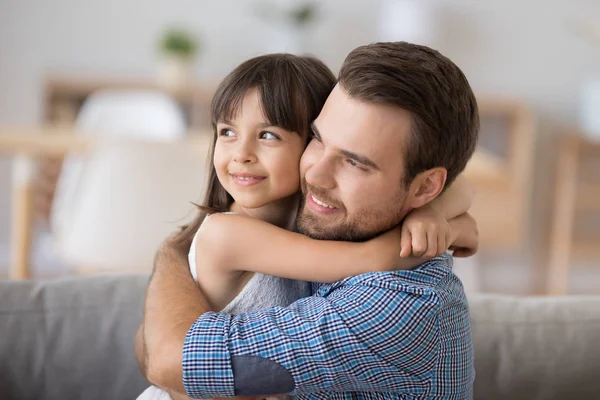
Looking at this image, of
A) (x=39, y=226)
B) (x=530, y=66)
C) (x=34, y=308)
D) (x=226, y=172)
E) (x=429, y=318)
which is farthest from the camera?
(x=530, y=66)

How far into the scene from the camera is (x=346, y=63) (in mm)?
1198

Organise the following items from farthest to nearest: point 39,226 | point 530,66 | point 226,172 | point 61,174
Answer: point 530,66 < point 39,226 < point 61,174 < point 226,172

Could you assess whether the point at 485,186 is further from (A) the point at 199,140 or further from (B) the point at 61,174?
(B) the point at 61,174

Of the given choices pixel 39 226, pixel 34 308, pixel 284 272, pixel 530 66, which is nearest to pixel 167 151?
pixel 34 308

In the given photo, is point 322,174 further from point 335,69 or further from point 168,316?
point 335,69

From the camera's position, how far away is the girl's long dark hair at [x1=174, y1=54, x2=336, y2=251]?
50.4 inches

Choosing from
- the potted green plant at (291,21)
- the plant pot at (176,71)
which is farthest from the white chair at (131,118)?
the potted green plant at (291,21)

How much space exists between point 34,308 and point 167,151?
93 centimetres

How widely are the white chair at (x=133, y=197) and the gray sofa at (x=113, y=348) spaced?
830 mm

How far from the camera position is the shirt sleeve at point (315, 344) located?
3.70 ft

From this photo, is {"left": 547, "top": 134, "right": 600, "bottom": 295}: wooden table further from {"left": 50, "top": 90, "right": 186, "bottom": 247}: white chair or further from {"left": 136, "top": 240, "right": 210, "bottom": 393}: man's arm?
{"left": 136, "top": 240, "right": 210, "bottom": 393}: man's arm

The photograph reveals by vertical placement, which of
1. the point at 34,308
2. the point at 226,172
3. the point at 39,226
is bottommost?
the point at 39,226

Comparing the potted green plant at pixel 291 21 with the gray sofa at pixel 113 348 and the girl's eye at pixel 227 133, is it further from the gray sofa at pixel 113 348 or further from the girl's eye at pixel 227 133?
the girl's eye at pixel 227 133

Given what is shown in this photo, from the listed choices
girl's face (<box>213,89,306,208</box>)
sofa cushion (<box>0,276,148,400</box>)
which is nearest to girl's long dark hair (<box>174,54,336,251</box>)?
girl's face (<box>213,89,306,208</box>)
